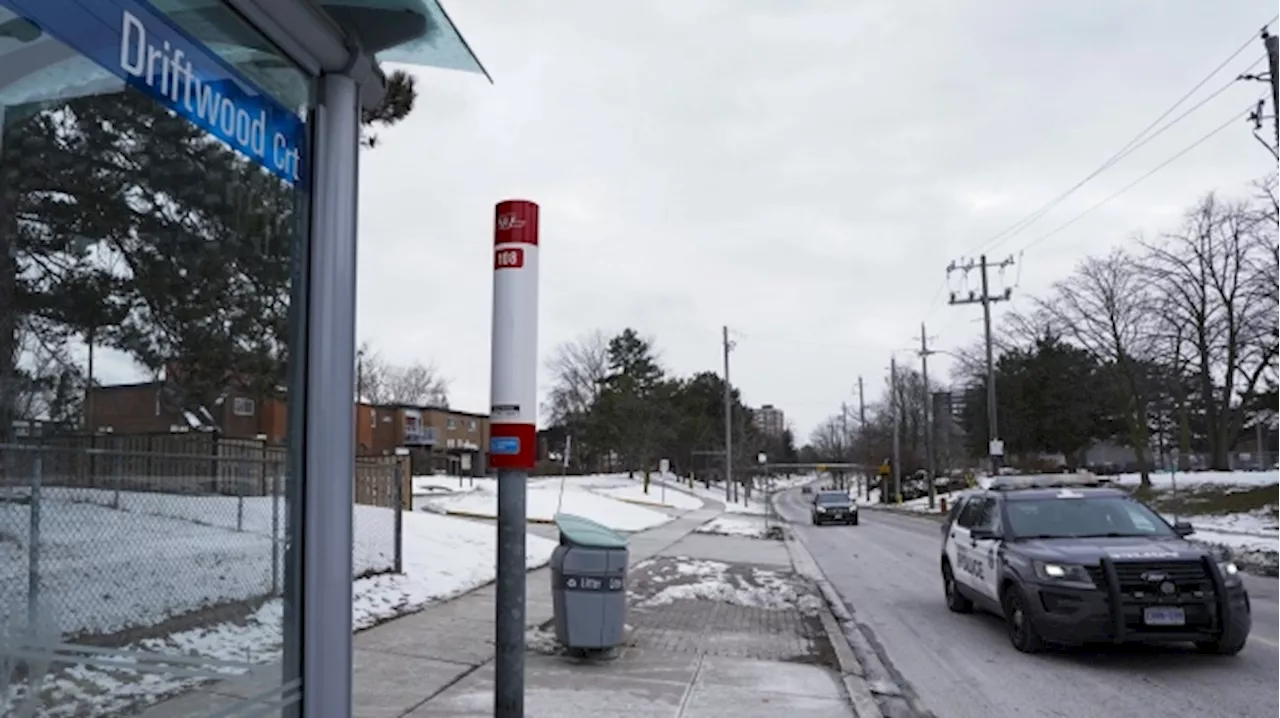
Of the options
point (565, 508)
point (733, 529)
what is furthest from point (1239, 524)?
point (565, 508)

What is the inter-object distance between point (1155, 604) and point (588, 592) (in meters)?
4.69

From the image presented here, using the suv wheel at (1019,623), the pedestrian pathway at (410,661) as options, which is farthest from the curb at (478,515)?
the suv wheel at (1019,623)

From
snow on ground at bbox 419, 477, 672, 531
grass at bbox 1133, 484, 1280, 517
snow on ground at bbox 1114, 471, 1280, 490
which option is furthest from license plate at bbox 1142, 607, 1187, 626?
snow on ground at bbox 1114, 471, 1280, 490

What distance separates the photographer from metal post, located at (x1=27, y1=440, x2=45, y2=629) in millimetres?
2699

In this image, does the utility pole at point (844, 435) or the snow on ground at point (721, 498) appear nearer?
the snow on ground at point (721, 498)

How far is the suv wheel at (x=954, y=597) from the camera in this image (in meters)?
12.4

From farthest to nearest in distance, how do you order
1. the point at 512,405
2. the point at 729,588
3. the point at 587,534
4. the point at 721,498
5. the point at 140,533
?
the point at 721,498 < the point at 729,588 < the point at 587,534 < the point at 512,405 < the point at 140,533

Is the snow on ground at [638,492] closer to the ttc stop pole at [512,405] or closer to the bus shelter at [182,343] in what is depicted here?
the ttc stop pole at [512,405]

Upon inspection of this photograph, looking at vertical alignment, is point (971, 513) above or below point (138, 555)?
below

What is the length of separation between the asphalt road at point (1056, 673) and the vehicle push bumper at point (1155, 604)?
0.34 metres

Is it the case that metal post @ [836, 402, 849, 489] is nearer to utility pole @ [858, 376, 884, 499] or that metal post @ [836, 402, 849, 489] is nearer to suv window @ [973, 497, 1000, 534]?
utility pole @ [858, 376, 884, 499]

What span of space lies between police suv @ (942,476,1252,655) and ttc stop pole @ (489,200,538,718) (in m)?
6.37

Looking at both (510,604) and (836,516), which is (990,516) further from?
(836,516)

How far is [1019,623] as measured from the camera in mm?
9500
